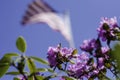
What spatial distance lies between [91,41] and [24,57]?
0.49m

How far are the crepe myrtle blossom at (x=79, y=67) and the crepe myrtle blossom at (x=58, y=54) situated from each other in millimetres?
63

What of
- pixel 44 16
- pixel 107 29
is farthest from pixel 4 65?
pixel 44 16

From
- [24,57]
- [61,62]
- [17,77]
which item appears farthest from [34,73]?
[61,62]

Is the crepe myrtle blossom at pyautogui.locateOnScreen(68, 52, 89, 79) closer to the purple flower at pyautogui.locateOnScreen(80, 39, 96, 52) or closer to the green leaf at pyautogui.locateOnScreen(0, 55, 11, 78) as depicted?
the purple flower at pyautogui.locateOnScreen(80, 39, 96, 52)

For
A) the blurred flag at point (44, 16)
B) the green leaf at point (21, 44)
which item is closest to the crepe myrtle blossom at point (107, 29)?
the green leaf at point (21, 44)

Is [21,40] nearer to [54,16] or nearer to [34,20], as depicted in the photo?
[34,20]

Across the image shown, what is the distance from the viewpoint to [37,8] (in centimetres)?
1549

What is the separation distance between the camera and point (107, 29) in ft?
4.64

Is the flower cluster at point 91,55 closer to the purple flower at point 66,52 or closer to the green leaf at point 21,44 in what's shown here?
the purple flower at point 66,52

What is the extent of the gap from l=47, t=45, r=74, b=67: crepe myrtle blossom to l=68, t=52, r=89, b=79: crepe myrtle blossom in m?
0.06

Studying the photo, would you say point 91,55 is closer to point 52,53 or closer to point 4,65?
point 52,53

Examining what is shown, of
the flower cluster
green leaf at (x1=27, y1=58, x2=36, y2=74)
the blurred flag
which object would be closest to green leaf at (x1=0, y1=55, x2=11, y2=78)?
green leaf at (x1=27, y1=58, x2=36, y2=74)

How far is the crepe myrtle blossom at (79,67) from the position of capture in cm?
139

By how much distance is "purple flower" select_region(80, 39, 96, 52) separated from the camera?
1.38 meters
